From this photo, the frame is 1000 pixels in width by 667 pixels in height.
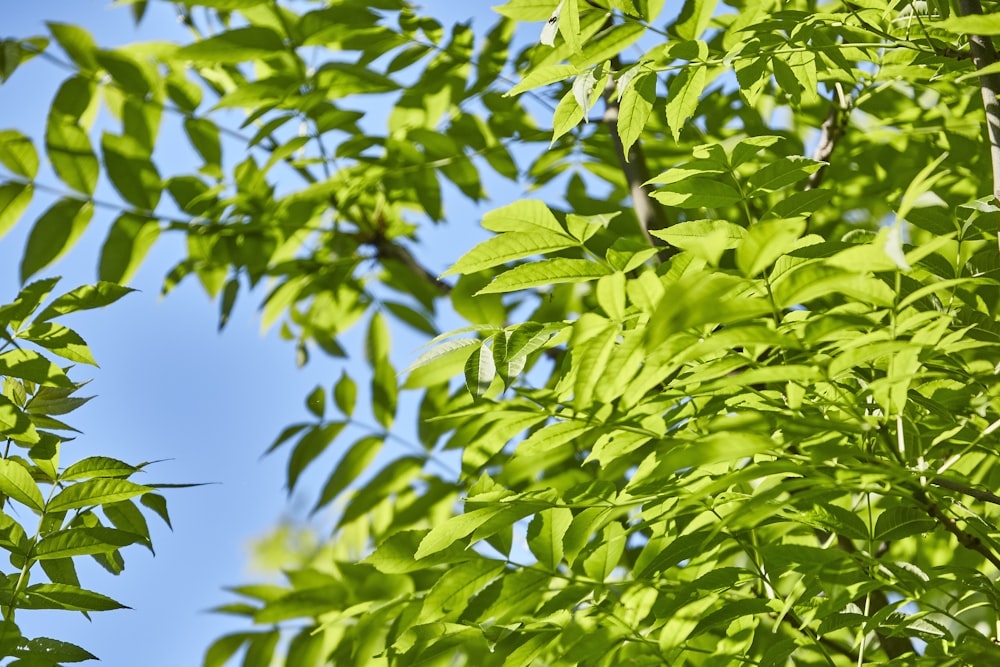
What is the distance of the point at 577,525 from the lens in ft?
2.38

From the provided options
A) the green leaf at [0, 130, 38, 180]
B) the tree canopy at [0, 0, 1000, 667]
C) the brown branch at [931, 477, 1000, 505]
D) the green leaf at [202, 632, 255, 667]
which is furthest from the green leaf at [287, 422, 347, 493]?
the brown branch at [931, 477, 1000, 505]

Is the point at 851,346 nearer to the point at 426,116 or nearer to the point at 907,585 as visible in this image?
the point at 907,585

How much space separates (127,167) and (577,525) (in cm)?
110

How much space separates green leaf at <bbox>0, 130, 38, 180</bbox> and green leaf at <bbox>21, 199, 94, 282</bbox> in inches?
2.8

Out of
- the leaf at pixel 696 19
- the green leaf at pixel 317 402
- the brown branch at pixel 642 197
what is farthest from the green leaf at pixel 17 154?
the leaf at pixel 696 19

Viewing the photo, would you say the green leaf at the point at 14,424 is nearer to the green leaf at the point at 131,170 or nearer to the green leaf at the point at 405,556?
the green leaf at the point at 405,556

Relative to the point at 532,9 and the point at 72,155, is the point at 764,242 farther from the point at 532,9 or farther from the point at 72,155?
the point at 72,155

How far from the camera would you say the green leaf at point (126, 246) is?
1418mm

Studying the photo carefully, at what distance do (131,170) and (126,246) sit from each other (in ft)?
0.44

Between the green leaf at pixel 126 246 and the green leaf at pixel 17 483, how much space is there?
0.72 metres

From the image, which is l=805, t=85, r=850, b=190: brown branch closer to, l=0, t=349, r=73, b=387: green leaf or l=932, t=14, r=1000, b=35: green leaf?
l=932, t=14, r=1000, b=35: green leaf

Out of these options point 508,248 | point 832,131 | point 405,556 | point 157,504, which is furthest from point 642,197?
point 157,504

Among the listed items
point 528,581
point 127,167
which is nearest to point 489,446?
point 528,581

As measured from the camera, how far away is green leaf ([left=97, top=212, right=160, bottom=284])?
1418mm
